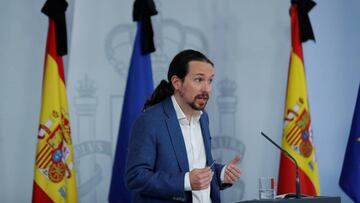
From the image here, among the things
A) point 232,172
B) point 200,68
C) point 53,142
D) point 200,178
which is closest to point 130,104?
point 53,142

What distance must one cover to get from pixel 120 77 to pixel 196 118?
75.0 inches

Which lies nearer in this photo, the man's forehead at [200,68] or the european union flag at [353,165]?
the man's forehead at [200,68]

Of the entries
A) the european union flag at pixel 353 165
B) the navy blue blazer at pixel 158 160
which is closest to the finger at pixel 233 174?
the navy blue blazer at pixel 158 160

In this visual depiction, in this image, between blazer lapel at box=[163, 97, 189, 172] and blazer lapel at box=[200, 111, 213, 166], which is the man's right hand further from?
blazer lapel at box=[200, 111, 213, 166]

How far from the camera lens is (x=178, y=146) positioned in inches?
102

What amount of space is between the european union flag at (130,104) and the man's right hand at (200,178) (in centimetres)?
180

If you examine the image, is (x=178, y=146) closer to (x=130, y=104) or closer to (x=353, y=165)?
(x=130, y=104)

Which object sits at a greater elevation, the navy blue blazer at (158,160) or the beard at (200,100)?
the beard at (200,100)

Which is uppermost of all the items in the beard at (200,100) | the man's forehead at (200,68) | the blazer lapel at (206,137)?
the man's forehead at (200,68)

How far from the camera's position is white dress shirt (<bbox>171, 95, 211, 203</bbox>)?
261cm

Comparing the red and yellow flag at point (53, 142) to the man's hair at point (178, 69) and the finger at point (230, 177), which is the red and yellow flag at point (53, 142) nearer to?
the man's hair at point (178, 69)

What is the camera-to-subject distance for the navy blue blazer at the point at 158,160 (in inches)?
96.3

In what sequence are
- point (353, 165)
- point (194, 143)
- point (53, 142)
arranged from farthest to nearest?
1. point (353, 165)
2. point (53, 142)
3. point (194, 143)

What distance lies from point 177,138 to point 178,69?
0.36 metres
